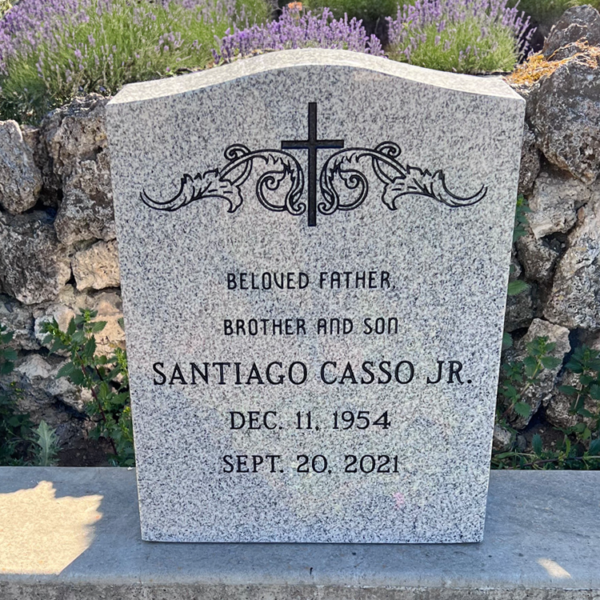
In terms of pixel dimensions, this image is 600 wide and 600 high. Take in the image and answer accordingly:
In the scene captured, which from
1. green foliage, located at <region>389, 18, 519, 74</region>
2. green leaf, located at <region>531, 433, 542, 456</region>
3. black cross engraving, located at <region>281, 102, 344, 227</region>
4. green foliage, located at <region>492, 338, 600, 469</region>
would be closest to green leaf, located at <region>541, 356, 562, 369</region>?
green foliage, located at <region>492, 338, 600, 469</region>

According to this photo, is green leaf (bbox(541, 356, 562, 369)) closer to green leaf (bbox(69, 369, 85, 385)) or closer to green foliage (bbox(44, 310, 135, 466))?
green foliage (bbox(44, 310, 135, 466))

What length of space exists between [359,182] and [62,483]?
69.7 inches

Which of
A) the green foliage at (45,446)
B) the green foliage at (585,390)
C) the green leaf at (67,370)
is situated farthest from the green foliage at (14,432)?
the green foliage at (585,390)

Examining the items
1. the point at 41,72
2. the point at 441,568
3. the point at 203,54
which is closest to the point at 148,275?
the point at 441,568

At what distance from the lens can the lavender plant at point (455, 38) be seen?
4.08 metres

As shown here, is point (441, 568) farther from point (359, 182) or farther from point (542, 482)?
point (359, 182)

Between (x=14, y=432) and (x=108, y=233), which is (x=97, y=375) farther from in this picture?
(x=108, y=233)

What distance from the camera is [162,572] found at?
2.41 meters

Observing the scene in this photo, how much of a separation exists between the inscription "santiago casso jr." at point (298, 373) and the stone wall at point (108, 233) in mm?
1162

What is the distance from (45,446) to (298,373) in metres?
1.48

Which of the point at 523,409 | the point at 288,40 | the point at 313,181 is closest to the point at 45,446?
the point at 313,181

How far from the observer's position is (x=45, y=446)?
323 cm

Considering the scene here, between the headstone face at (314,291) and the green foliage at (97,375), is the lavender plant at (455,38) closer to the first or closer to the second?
the headstone face at (314,291)

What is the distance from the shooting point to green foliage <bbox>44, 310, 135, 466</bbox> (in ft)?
10.2
